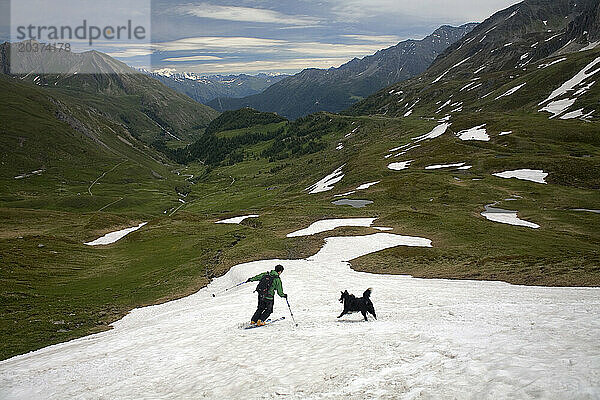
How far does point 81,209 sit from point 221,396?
597 feet

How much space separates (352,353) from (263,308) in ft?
26.3

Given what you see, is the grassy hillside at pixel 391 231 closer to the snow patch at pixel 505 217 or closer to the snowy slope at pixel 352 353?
the snow patch at pixel 505 217

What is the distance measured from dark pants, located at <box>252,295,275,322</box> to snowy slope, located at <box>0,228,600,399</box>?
932mm

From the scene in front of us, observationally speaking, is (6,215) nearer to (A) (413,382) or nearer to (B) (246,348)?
(B) (246,348)

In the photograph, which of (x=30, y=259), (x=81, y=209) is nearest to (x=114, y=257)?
(x=30, y=259)

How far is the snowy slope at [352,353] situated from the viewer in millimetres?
12281

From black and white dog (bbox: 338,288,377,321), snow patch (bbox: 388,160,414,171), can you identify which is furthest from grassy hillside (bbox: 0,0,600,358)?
black and white dog (bbox: 338,288,377,321)

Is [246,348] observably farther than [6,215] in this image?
No

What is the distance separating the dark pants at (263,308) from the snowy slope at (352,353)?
0.93 metres

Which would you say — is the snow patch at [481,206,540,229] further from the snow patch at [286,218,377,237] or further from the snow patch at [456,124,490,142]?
the snow patch at [456,124,490,142]

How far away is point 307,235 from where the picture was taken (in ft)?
191

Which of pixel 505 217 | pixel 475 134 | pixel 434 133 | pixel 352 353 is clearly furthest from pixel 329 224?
pixel 434 133

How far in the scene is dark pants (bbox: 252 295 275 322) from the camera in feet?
74.7

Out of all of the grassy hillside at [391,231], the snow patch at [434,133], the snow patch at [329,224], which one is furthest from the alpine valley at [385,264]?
the snow patch at [434,133]
